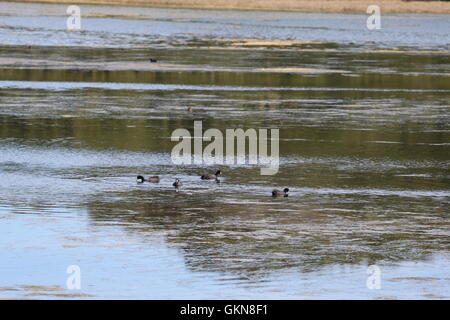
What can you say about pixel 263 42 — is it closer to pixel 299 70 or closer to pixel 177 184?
pixel 299 70

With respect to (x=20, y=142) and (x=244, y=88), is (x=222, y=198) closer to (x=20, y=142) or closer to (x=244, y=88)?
(x=20, y=142)

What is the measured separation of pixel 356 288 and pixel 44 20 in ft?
183

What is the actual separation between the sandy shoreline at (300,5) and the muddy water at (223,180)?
42.6m

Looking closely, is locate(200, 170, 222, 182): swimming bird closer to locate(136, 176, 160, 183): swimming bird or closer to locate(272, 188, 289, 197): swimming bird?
locate(136, 176, 160, 183): swimming bird

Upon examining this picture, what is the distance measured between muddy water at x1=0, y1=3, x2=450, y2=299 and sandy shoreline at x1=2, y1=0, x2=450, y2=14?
42562mm

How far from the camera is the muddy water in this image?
13.5m

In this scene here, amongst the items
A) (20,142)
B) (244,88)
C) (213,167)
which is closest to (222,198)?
(213,167)

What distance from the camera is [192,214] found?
54.6 ft

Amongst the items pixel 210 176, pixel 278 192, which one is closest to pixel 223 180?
pixel 210 176

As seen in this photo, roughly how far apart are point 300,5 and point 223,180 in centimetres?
6948

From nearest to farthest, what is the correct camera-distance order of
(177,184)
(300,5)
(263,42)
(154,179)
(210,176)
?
(177,184) < (154,179) < (210,176) < (263,42) < (300,5)

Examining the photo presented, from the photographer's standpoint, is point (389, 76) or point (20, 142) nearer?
point (20, 142)

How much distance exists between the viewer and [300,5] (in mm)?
87625

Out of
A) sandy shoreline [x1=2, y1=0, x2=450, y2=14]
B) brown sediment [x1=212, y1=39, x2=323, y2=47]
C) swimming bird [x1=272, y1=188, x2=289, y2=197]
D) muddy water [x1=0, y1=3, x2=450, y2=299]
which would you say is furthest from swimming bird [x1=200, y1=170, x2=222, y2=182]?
sandy shoreline [x1=2, y1=0, x2=450, y2=14]
